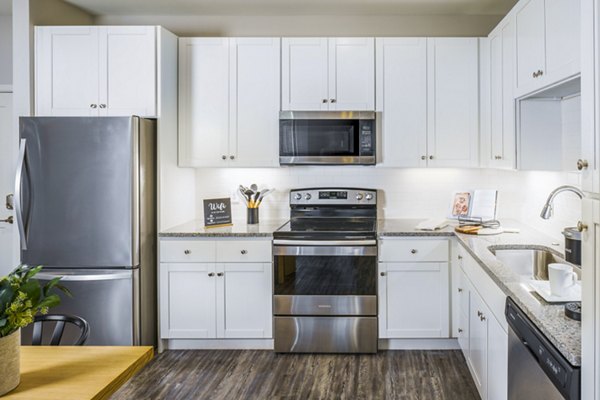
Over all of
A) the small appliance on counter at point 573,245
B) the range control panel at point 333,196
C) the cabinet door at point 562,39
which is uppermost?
the cabinet door at point 562,39

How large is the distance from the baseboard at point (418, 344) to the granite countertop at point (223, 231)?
112 cm

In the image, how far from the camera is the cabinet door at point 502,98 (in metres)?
2.89

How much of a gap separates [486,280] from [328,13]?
8.25 ft

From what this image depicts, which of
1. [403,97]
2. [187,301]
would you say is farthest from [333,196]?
[187,301]

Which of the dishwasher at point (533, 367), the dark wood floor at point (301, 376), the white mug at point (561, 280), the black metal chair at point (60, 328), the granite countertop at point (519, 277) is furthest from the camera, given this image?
the dark wood floor at point (301, 376)

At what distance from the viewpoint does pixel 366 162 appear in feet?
11.6

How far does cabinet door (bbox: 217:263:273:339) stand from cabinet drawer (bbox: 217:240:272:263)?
4 centimetres

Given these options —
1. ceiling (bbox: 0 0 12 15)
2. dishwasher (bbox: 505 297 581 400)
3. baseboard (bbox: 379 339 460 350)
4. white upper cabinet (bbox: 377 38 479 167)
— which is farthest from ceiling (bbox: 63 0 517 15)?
dishwasher (bbox: 505 297 581 400)

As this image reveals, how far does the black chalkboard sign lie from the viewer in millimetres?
3520

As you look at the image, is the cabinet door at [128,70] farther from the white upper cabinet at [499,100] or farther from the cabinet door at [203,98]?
the white upper cabinet at [499,100]

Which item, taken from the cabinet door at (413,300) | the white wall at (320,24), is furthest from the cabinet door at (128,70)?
the cabinet door at (413,300)

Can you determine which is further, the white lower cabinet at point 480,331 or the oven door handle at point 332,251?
the oven door handle at point 332,251

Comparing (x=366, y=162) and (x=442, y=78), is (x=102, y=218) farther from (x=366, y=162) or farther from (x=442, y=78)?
(x=442, y=78)

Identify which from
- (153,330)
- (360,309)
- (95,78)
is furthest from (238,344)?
(95,78)
